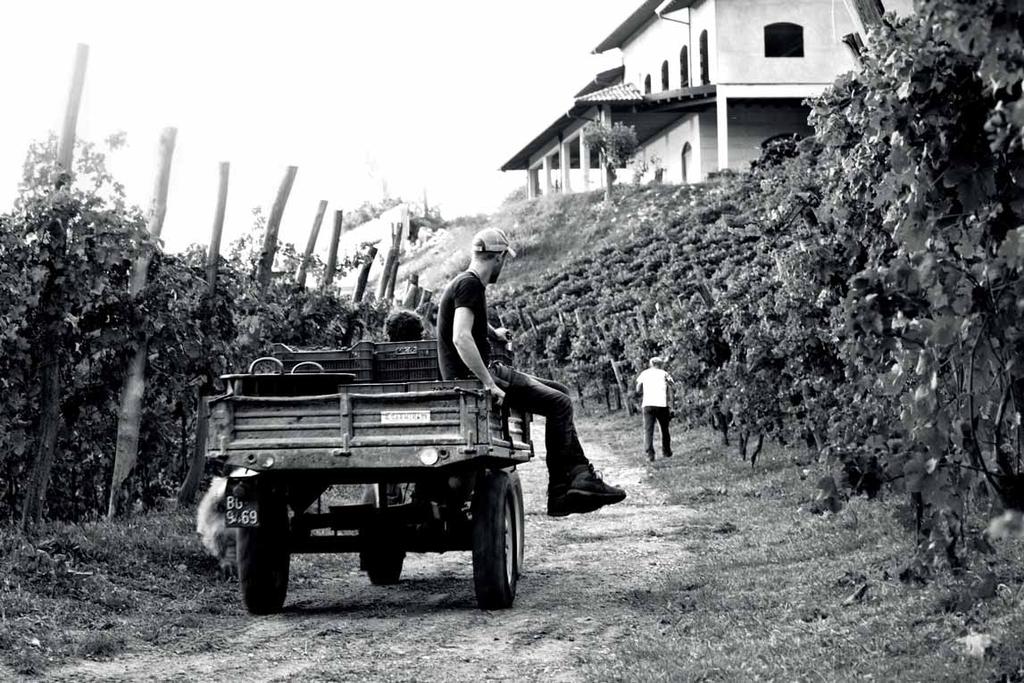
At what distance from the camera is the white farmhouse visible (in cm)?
5184

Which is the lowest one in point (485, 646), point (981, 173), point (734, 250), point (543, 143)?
point (485, 646)

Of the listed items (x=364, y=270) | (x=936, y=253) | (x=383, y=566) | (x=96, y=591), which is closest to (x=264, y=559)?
(x=96, y=591)

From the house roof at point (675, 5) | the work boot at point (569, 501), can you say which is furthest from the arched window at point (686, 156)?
the work boot at point (569, 501)

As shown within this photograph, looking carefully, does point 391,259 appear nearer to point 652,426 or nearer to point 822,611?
point 652,426

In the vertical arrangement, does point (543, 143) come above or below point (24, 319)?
above

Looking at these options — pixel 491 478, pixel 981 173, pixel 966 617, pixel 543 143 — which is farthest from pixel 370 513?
pixel 543 143

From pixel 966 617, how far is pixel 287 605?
14.9ft

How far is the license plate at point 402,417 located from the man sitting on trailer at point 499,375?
45 centimetres

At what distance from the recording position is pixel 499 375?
9.52m

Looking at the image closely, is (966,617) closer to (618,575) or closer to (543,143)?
(618,575)

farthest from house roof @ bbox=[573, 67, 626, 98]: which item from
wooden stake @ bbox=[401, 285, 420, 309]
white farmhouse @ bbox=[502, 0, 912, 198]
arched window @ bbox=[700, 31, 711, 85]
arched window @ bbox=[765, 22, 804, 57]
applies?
wooden stake @ bbox=[401, 285, 420, 309]

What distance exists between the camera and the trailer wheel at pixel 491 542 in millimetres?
8852

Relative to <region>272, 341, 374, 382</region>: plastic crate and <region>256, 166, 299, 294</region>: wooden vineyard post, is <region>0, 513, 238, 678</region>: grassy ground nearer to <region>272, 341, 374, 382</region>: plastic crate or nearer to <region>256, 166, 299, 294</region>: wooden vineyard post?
<region>272, 341, 374, 382</region>: plastic crate

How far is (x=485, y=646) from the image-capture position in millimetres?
7727
